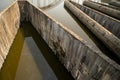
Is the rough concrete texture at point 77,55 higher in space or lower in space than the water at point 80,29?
higher

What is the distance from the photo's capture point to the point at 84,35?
6.73m

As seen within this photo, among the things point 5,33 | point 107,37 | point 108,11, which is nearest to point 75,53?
point 107,37

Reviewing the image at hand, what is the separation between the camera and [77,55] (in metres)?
3.74

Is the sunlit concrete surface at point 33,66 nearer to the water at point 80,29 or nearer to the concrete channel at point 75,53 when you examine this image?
the concrete channel at point 75,53

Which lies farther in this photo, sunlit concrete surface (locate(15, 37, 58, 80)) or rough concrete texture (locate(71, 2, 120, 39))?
rough concrete texture (locate(71, 2, 120, 39))

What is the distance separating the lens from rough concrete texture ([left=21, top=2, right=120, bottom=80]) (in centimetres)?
287

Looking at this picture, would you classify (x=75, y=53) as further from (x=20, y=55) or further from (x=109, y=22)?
(x=109, y=22)

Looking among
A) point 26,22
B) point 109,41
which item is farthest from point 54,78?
point 26,22

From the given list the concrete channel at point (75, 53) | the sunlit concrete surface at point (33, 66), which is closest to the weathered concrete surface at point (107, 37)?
the concrete channel at point (75, 53)

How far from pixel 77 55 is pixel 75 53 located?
10 cm

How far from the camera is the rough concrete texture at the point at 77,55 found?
2.87 metres

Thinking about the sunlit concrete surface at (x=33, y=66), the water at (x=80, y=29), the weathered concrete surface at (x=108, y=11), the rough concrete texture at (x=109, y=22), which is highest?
the rough concrete texture at (x=109, y=22)

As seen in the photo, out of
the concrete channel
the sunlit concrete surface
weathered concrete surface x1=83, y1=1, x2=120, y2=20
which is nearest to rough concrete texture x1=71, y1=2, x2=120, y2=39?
weathered concrete surface x1=83, y1=1, x2=120, y2=20

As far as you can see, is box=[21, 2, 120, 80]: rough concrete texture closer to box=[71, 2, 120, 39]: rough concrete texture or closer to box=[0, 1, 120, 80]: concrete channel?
box=[0, 1, 120, 80]: concrete channel
